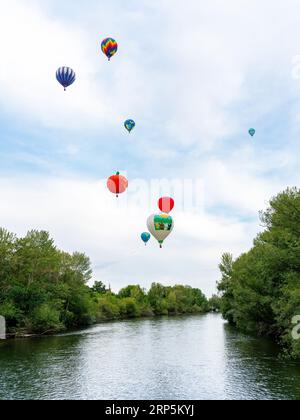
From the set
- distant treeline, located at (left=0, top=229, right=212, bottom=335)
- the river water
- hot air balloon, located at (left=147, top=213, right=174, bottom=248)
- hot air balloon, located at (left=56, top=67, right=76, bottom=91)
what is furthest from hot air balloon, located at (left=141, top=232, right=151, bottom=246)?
distant treeline, located at (left=0, top=229, right=212, bottom=335)

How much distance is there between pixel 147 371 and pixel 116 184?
14526 millimetres

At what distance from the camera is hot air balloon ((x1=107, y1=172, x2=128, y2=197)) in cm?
3378

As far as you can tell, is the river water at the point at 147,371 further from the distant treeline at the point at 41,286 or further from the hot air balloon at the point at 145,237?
the distant treeline at the point at 41,286

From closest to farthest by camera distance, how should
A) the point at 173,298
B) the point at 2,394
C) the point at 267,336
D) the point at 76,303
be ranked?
1. the point at 2,394
2. the point at 267,336
3. the point at 76,303
4. the point at 173,298

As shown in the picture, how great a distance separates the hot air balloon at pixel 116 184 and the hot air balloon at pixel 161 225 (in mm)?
5284

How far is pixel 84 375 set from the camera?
2750 centimetres

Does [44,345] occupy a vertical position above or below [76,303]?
below

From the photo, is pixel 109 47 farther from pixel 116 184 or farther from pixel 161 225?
pixel 161 225

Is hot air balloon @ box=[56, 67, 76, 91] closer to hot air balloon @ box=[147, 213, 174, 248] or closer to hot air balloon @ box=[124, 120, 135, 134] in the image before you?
hot air balloon @ box=[124, 120, 135, 134]

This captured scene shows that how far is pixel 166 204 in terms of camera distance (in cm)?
3800

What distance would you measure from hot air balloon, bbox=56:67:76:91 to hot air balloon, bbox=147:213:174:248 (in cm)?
1384
